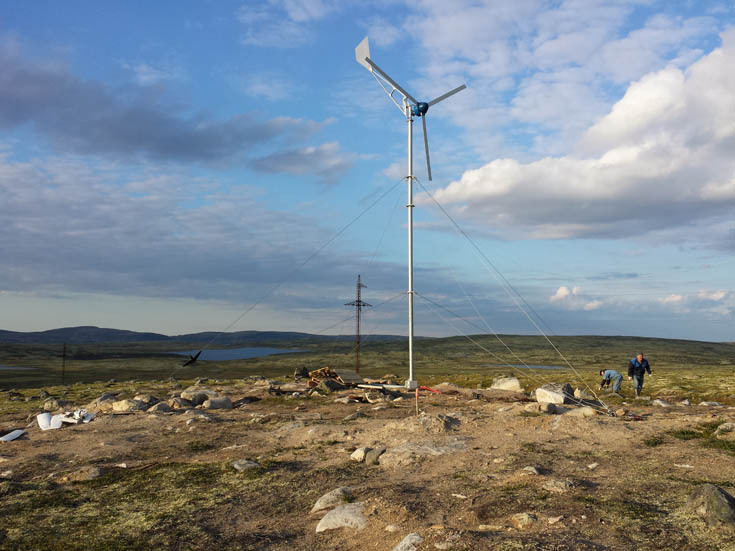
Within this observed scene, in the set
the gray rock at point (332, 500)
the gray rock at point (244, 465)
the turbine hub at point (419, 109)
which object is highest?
the turbine hub at point (419, 109)

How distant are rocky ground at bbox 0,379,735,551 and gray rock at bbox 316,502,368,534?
4 cm

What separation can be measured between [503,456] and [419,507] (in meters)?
4.64

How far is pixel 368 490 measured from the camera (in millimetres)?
11281

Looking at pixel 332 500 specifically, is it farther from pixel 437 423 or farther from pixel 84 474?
pixel 84 474

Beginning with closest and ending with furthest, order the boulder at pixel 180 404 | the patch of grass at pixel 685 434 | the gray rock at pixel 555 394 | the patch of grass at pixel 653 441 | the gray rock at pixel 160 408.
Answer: the patch of grass at pixel 653 441
the patch of grass at pixel 685 434
the gray rock at pixel 160 408
the gray rock at pixel 555 394
the boulder at pixel 180 404

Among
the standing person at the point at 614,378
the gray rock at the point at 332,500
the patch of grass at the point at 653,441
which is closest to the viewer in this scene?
the gray rock at the point at 332,500

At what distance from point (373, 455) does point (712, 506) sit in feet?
26.2

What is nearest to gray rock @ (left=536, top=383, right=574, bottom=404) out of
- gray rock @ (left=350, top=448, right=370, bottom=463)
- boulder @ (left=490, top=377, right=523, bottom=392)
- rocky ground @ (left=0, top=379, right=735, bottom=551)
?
rocky ground @ (left=0, top=379, right=735, bottom=551)

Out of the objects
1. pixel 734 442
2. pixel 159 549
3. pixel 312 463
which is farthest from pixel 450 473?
pixel 734 442

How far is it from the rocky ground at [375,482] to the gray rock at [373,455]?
0.14 feet

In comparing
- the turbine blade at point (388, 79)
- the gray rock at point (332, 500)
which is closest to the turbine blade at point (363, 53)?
the turbine blade at point (388, 79)

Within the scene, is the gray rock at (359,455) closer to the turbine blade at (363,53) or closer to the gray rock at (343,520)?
the gray rock at (343,520)

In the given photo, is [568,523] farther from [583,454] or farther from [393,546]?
[583,454]

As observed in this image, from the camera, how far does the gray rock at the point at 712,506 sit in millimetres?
8625
